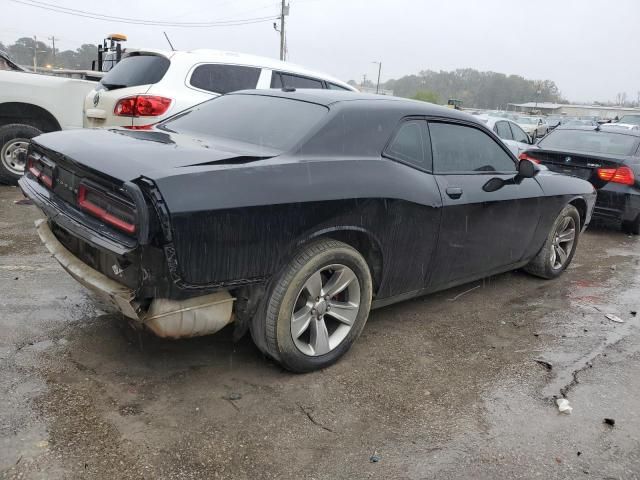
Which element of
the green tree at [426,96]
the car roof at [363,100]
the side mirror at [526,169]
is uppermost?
the green tree at [426,96]

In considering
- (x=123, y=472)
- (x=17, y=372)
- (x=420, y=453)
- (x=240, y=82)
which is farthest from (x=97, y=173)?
(x=240, y=82)

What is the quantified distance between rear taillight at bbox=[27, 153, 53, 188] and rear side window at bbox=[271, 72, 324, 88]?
4094 millimetres

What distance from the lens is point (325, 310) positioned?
311 centimetres

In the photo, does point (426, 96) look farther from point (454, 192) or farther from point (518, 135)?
point (454, 192)

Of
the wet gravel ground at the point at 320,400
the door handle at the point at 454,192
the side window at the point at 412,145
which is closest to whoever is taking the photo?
the wet gravel ground at the point at 320,400

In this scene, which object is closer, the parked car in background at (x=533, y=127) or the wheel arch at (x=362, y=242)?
the wheel arch at (x=362, y=242)

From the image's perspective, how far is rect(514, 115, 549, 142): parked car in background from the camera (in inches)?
1023

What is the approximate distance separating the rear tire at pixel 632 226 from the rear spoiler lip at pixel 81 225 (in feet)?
23.6

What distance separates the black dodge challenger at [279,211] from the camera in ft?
8.16

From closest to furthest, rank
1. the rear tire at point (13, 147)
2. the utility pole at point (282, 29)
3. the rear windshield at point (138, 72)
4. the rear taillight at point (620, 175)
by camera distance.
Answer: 1. the rear windshield at point (138, 72)
2. the rear tire at point (13, 147)
3. the rear taillight at point (620, 175)
4. the utility pole at point (282, 29)

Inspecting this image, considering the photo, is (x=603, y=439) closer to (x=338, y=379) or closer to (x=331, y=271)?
(x=338, y=379)

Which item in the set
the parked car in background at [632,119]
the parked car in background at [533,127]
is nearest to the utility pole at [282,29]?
the parked car in background at [533,127]

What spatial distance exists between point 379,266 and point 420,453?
1.18 meters

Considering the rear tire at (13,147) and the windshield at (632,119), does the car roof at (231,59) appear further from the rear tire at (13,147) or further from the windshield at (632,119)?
the windshield at (632,119)
